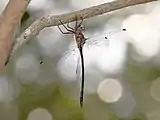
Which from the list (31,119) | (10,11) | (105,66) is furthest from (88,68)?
(10,11)

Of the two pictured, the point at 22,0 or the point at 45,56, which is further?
the point at 45,56

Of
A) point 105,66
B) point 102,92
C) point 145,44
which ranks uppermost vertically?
point 145,44

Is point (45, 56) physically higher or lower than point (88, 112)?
higher

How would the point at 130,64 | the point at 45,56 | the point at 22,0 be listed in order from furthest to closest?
the point at 130,64 < the point at 45,56 < the point at 22,0

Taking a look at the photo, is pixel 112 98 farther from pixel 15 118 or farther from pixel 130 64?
Answer: pixel 15 118

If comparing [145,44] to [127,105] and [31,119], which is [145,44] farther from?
[31,119]

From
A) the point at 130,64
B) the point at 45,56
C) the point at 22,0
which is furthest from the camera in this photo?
the point at 130,64

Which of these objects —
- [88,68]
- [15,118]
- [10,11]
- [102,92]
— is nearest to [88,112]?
[102,92]
